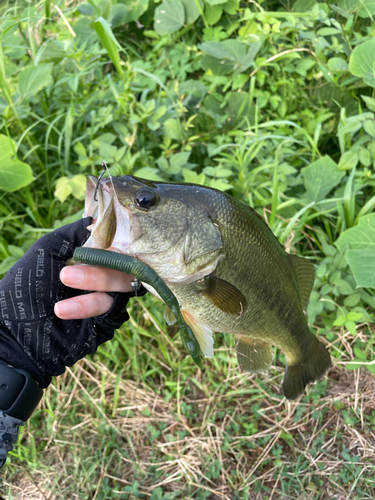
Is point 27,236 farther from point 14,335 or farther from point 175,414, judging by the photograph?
point 175,414

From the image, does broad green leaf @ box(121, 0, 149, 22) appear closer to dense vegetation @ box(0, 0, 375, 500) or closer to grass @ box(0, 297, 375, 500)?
dense vegetation @ box(0, 0, 375, 500)

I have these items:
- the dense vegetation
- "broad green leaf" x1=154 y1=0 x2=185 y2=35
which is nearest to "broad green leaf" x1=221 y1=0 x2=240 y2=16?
the dense vegetation

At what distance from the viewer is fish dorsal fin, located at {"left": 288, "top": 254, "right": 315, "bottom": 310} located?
1.76 meters

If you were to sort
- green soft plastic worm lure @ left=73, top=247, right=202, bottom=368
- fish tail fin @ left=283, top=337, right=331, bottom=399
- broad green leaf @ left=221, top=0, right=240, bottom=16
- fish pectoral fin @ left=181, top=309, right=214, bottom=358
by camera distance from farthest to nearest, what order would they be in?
broad green leaf @ left=221, top=0, right=240, bottom=16 → fish tail fin @ left=283, top=337, right=331, bottom=399 → fish pectoral fin @ left=181, top=309, right=214, bottom=358 → green soft plastic worm lure @ left=73, top=247, right=202, bottom=368

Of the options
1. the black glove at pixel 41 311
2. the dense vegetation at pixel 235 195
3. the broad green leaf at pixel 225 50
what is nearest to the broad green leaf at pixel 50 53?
the dense vegetation at pixel 235 195

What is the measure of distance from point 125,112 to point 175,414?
187 cm

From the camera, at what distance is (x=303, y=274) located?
5.91 ft

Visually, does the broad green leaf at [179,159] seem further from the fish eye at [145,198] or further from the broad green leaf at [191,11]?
the broad green leaf at [191,11]

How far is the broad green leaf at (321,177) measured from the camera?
2453mm

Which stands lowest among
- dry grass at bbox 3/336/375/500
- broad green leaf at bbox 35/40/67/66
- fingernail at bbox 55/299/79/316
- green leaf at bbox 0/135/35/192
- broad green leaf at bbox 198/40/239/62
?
dry grass at bbox 3/336/375/500

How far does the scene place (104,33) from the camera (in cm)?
226

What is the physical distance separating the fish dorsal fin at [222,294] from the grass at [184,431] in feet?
3.22

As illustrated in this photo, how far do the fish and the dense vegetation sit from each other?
0.68 meters

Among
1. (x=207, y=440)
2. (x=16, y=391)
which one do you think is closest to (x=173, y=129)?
(x=16, y=391)
